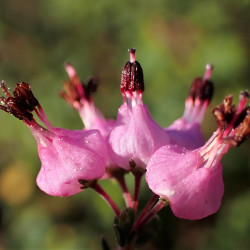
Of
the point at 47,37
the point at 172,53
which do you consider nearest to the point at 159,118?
the point at 172,53

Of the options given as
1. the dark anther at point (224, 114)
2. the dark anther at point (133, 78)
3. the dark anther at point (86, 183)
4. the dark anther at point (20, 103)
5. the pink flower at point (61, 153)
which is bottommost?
the dark anther at point (86, 183)

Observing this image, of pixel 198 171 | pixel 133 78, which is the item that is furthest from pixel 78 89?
pixel 198 171

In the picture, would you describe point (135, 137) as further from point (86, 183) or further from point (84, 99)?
point (84, 99)

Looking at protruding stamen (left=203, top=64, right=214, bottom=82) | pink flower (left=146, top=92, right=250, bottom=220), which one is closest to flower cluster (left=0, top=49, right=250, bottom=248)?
pink flower (left=146, top=92, right=250, bottom=220)

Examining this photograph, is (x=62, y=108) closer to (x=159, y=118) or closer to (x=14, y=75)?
(x=159, y=118)

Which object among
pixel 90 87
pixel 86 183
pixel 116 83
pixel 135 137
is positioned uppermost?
pixel 90 87

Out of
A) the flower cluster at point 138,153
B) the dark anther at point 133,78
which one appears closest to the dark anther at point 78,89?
the flower cluster at point 138,153

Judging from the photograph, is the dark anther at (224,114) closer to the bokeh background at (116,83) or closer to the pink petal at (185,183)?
the pink petal at (185,183)
